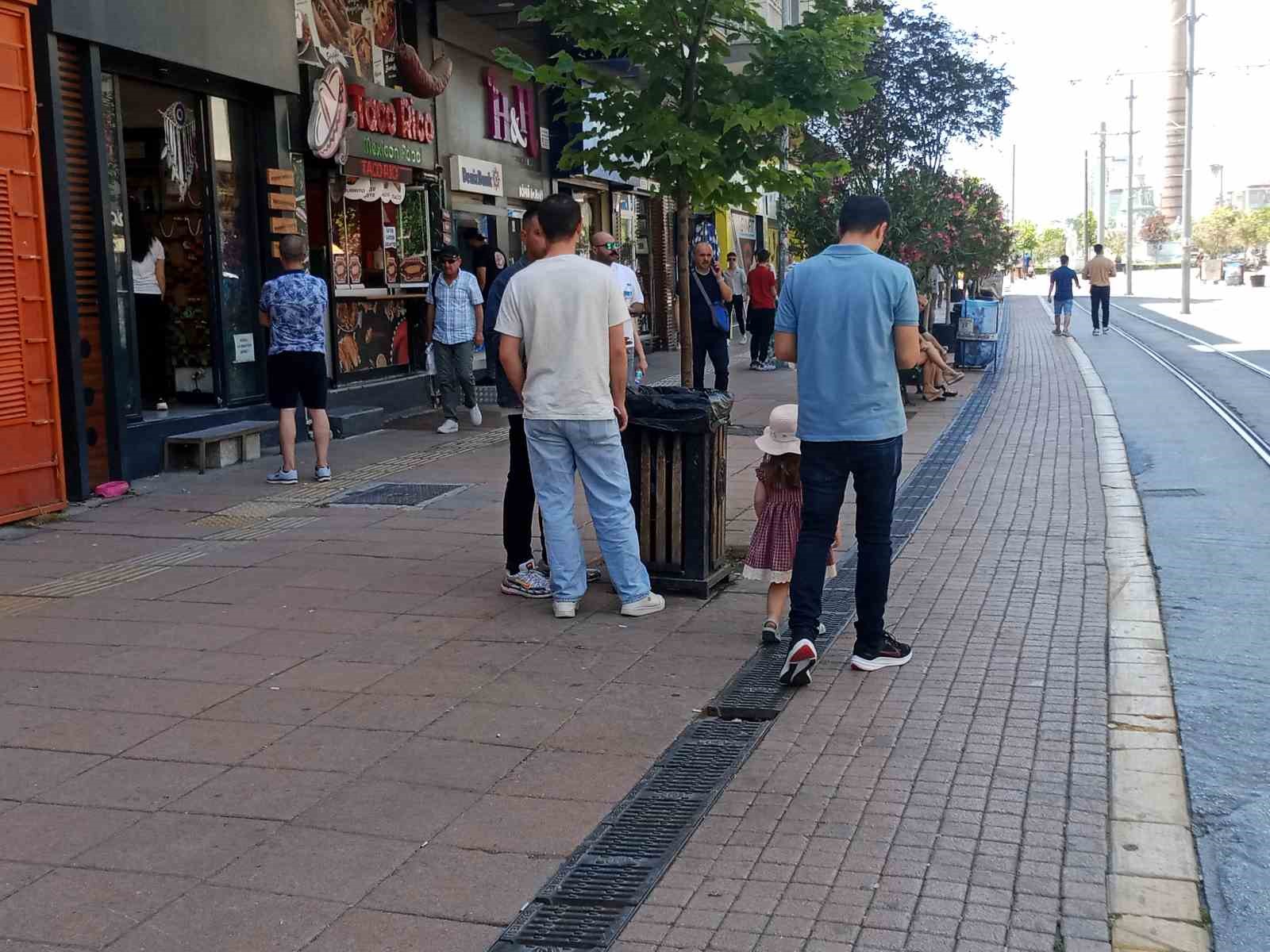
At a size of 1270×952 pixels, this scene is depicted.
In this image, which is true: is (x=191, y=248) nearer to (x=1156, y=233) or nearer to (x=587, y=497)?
(x=587, y=497)

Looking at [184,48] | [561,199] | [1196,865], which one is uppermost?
[184,48]

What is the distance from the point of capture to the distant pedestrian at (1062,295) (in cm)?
2995

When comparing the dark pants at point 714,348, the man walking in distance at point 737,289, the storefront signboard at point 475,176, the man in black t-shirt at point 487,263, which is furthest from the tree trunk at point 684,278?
the man walking in distance at point 737,289

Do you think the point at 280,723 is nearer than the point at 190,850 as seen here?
No

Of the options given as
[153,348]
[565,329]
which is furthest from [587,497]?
[153,348]

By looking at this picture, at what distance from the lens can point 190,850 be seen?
3.79 metres

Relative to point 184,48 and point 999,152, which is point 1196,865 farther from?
point 999,152

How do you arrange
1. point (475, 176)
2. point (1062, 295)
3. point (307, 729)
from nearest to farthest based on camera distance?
point (307, 729)
point (475, 176)
point (1062, 295)

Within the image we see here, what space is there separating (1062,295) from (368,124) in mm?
20441

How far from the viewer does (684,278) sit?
28.3ft

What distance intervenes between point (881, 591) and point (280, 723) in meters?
2.33

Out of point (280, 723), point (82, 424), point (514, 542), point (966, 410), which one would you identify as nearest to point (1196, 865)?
point (280, 723)

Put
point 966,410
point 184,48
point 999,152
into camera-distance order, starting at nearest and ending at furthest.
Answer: point 184,48 < point 966,410 < point 999,152

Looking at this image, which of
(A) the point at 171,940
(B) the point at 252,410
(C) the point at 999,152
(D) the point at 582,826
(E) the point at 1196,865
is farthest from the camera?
(C) the point at 999,152
